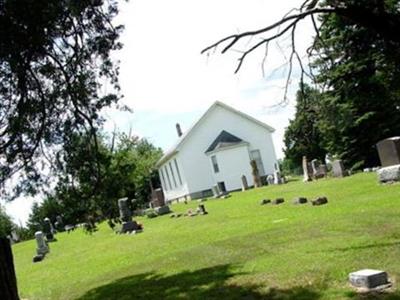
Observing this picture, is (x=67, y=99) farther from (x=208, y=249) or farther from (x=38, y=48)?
(x=208, y=249)

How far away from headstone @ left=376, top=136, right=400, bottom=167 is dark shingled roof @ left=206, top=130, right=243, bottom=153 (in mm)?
28298

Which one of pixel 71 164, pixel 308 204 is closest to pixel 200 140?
pixel 308 204

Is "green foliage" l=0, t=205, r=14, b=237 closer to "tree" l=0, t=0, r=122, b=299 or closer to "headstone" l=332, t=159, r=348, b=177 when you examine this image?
"tree" l=0, t=0, r=122, b=299

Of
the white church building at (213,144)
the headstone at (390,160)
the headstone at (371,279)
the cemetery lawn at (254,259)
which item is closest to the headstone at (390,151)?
the headstone at (390,160)

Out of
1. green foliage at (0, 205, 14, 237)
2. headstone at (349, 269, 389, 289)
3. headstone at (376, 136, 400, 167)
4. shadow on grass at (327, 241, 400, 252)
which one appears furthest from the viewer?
headstone at (376, 136, 400, 167)

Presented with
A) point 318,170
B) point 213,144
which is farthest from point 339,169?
point 213,144

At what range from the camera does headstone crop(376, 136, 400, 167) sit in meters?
19.4

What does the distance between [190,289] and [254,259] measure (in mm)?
1779

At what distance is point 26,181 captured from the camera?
11852 mm

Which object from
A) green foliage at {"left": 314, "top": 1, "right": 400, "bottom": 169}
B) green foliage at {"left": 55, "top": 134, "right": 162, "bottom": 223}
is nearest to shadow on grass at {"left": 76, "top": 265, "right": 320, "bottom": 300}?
green foliage at {"left": 55, "top": 134, "right": 162, "bottom": 223}

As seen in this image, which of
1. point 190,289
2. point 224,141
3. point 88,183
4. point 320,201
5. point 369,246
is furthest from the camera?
point 224,141

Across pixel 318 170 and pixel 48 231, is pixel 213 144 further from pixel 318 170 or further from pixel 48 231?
pixel 48 231

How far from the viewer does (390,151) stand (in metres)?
19.6

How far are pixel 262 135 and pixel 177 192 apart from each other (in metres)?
10.6
